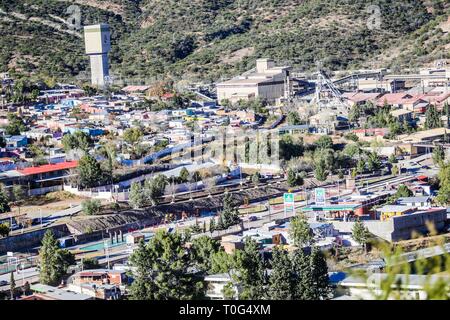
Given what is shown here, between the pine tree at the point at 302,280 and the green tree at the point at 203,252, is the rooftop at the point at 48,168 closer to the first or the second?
the green tree at the point at 203,252

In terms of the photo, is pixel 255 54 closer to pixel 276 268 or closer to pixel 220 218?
pixel 220 218

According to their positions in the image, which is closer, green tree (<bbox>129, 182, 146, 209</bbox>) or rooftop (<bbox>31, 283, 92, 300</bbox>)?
rooftop (<bbox>31, 283, 92, 300</bbox>)

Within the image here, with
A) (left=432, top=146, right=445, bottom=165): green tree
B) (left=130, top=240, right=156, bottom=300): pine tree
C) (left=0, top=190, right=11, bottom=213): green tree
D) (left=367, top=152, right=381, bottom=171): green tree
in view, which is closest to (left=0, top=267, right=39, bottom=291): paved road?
(left=130, top=240, right=156, bottom=300): pine tree

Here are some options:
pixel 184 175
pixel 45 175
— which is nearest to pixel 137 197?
pixel 184 175

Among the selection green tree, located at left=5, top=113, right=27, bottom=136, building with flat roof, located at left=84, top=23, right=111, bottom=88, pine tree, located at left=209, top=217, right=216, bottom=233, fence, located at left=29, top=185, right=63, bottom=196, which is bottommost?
pine tree, located at left=209, top=217, right=216, bottom=233

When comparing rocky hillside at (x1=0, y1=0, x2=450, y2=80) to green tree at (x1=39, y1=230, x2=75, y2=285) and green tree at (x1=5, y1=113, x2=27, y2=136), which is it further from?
green tree at (x1=39, y1=230, x2=75, y2=285)

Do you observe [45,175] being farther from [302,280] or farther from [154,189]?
[302,280]
